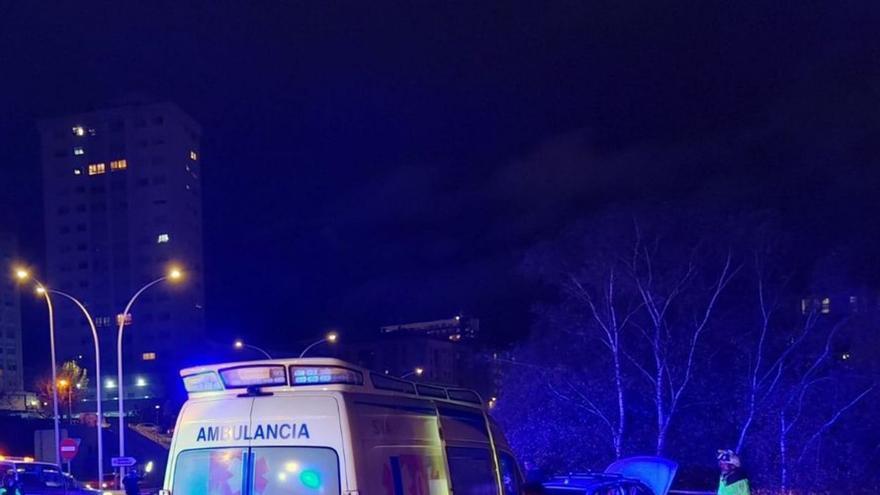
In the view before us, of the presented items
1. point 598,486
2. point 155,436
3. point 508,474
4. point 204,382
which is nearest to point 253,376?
point 204,382

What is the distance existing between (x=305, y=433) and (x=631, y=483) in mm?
6152

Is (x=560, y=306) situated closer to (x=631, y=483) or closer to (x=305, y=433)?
(x=631, y=483)

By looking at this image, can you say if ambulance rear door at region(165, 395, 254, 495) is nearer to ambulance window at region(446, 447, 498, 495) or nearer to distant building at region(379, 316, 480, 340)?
ambulance window at region(446, 447, 498, 495)

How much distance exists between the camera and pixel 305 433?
5.56 m

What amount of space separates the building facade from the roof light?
89701 millimetres

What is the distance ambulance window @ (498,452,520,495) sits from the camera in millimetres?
7516

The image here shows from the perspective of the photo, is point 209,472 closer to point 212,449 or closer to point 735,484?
point 212,449

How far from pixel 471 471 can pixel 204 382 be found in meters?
2.37

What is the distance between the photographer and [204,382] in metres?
6.01

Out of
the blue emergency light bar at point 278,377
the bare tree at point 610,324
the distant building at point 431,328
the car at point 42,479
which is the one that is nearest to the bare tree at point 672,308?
the bare tree at point 610,324

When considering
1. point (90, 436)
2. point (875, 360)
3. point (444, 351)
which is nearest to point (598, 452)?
point (875, 360)

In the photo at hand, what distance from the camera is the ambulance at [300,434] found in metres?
5.49

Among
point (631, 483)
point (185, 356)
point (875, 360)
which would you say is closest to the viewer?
point (631, 483)

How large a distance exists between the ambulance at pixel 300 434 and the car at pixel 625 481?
460cm
